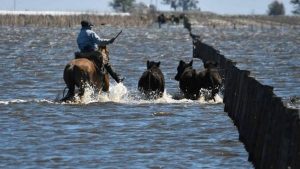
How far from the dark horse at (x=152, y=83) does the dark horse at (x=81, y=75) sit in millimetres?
970

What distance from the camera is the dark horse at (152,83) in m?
24.9

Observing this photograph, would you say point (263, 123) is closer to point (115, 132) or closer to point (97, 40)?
point (115, 132)

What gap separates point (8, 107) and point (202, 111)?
431cm

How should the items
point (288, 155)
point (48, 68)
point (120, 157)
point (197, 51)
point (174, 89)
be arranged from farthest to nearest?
1. point (197, 51)
2. point (48, 68)
3. point (174, 89)
4. point (120, 157)
5. point (288, 155)

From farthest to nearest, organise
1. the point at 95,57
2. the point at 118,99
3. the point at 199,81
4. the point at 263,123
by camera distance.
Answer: the point at 118,99
the point at 199,81
the point at 95,57
the point at 263,123

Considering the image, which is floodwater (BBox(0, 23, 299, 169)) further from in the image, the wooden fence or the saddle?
the saddle

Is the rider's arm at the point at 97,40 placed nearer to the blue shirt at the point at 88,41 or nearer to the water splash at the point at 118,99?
the blue shirt at the point at 88,41

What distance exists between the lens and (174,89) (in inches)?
1201

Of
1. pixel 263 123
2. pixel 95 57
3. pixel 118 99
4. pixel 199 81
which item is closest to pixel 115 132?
pixel 263 123

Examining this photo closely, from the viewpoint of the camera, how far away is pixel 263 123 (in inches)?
611

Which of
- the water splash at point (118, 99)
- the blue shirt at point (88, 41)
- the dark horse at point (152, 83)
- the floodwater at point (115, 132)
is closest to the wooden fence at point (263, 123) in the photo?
the floodwater at point (115, 132)

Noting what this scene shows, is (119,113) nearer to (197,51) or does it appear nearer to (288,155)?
(288,155)

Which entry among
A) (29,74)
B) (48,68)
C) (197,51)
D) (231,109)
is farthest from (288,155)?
(197,51)

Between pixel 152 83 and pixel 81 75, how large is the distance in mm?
2017
